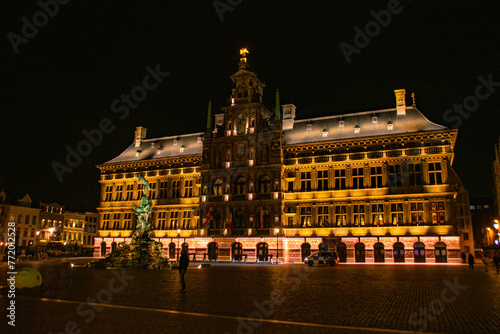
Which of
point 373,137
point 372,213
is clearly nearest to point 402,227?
point 372,213

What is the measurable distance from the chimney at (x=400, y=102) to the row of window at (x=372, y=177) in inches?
328

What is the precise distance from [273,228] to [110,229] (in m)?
29.8

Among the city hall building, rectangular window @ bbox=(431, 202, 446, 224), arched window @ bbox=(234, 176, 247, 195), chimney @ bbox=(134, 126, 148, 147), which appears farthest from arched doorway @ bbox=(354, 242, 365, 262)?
chimney @ bbox=(134, 126, 148, 147)

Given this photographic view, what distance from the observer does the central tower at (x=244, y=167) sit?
2154 inches

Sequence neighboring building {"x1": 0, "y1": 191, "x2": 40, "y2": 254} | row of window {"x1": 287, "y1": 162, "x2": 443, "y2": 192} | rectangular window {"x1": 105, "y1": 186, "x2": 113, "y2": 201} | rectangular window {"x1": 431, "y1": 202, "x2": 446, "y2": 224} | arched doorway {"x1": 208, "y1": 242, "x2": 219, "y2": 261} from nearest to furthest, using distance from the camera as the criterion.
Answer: rectangular window {"x1": 431, "y1": 202, "x2": 446, "y2": 224}
row of window {"x1": 287, "y1": 162, "x2": 443, "y2": 192}
arched doorway {"x1": 208, "y1": 242, "x2": 219, "y2": 261}
rectangular window {"x1": 105, "y1": 186, "x2": 113, "y2": 201}
neighboring building {"x1": 0, "y1": 191, "x2": 40, "y2": 254}

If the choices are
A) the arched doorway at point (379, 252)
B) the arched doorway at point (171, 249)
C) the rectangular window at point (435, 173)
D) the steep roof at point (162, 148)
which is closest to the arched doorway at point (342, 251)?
the arched doorway at point (379, 252)

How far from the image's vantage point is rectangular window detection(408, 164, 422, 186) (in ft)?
159

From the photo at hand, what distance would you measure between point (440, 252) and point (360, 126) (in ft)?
62.0

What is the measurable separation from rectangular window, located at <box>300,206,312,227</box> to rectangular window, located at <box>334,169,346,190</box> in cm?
486

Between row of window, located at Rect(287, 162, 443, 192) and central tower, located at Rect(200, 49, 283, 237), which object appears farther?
central tower, located at Rect(200, 49, 283, 237)

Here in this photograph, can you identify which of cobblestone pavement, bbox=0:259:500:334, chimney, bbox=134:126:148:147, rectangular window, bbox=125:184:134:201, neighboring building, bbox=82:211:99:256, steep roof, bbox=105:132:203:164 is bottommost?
cobblestone pavement, bbox=0:259:500:334

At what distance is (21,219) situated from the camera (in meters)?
78.4

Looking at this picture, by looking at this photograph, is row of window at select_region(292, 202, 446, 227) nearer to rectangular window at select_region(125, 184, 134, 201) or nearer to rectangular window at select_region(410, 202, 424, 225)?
rectangular window at select_region(410, 202, 424, 225)

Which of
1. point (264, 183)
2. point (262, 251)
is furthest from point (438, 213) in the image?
point (262, 251)
